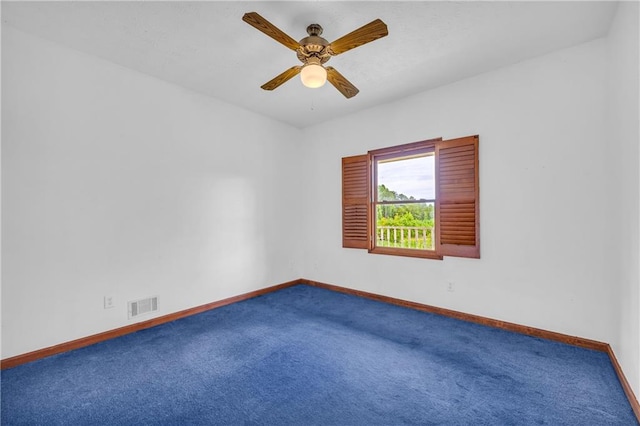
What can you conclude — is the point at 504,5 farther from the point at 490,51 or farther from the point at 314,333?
the point at 314,333

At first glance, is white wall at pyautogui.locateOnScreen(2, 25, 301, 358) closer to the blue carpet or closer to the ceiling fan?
the blue carpet

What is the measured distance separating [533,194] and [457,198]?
71cm

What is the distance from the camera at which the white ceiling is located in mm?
2172

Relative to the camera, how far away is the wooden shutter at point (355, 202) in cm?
425

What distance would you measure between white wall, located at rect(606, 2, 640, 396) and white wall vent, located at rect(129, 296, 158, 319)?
13.5ft

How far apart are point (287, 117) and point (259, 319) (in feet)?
10.1

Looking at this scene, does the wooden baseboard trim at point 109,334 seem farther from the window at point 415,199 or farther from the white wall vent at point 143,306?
the window at point 415,199

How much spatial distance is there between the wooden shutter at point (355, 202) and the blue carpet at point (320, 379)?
59.1 inches

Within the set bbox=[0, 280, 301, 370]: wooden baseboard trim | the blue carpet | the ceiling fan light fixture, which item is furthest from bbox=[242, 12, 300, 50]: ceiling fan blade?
bbox=[0, 280, 301, 370]: wooden baseboard trim

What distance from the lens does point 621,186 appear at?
7.20 feet

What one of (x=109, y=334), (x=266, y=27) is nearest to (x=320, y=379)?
(x=109, y=334)

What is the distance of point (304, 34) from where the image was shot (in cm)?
249

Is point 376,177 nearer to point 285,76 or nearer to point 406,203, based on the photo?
point 406,203

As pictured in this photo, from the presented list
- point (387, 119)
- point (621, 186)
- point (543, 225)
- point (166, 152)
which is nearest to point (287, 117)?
point (387, 119)
